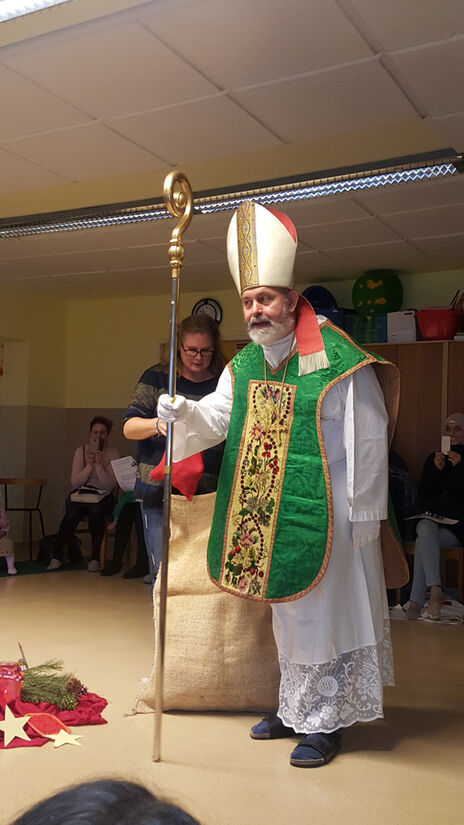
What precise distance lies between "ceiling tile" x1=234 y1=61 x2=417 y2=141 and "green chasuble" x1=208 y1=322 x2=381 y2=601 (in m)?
1.05

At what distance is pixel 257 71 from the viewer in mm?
3309

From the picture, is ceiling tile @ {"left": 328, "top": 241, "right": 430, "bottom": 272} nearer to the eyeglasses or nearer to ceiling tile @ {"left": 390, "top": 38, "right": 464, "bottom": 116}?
ceiling tile @ {"left": 390, "top": 38, "right": 464, "bottom": 116}

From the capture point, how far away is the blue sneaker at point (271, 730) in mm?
2992

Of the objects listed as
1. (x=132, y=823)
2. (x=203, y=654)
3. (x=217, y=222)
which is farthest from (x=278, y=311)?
(x=217, y=222)

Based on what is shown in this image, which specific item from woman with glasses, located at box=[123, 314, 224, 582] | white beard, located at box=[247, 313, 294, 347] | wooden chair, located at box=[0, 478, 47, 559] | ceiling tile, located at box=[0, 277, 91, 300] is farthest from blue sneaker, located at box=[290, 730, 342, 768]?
ceiling tile, located at box=[0, 277, 91, 300]

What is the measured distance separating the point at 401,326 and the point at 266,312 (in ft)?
13.4

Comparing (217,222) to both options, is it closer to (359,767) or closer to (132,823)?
(359,767)

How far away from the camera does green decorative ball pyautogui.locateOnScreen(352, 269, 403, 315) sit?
22.6ft

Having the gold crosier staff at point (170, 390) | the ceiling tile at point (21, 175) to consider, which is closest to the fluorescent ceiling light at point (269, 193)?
the ceiling tile at point (21, 175)

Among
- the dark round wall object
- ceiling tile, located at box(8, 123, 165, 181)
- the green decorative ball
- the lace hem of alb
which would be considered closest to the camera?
the lace hem of alb

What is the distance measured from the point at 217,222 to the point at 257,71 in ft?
7.10

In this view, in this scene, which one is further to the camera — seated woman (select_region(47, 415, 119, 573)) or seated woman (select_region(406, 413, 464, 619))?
seated woman (select_region(47, 415, 119, 573))

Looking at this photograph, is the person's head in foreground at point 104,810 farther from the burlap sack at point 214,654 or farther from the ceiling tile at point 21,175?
the ceiling tile at point 21,175

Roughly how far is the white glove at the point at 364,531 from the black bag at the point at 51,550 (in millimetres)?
4812
